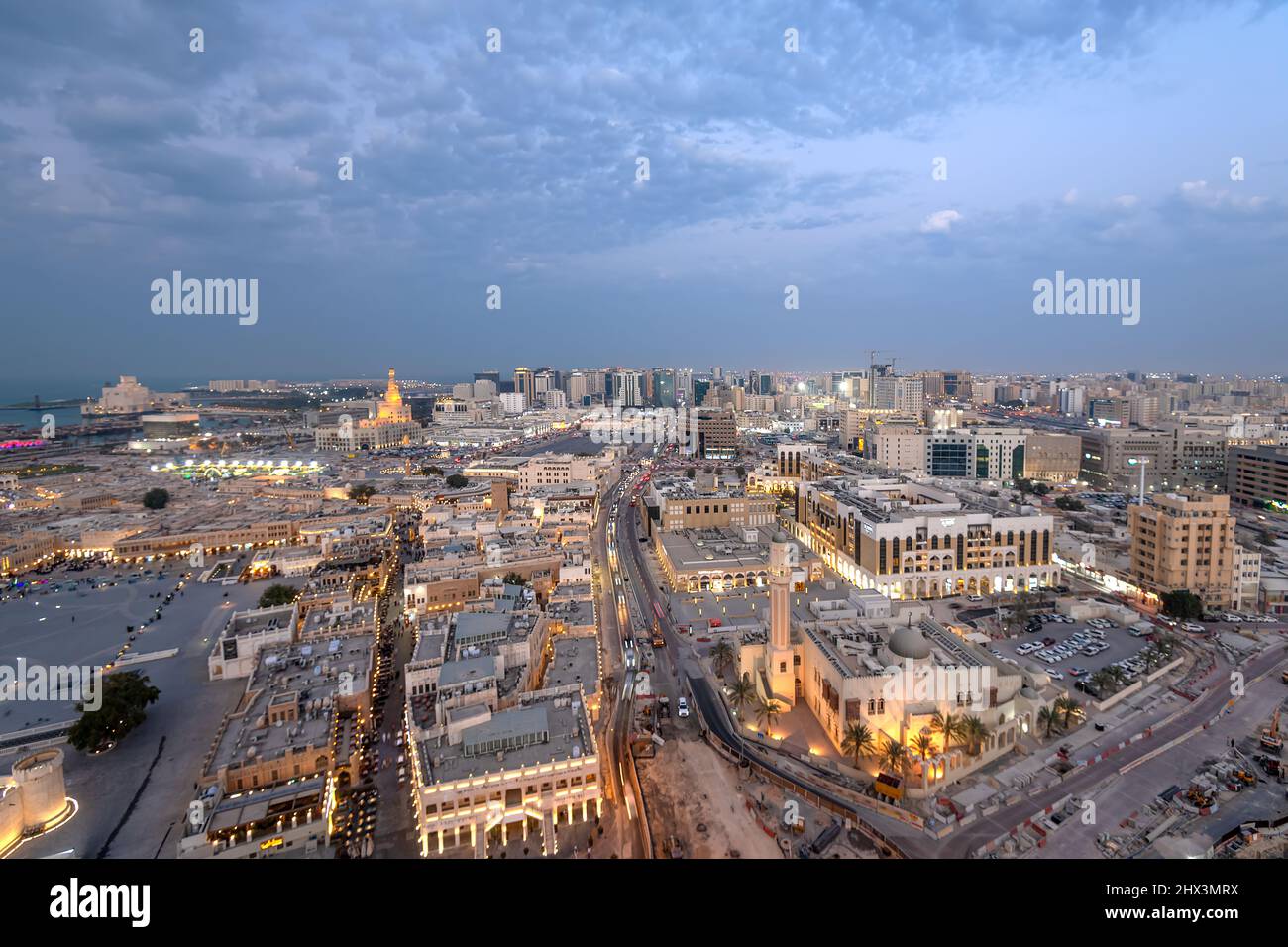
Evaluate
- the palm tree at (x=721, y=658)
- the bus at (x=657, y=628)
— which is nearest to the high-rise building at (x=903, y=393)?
the bus at (x=657, y=628)

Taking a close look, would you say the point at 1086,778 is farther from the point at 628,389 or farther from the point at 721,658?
the point at 628,389

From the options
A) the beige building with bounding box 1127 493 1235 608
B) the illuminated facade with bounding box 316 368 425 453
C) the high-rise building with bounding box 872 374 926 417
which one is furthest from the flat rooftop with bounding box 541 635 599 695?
the high-rise building with bounding box 872 374 926 417

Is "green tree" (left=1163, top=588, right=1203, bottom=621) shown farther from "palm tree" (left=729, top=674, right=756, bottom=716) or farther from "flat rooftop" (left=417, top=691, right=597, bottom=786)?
"flat rooftop" (left=417, top=691, right=597, bottom=786)


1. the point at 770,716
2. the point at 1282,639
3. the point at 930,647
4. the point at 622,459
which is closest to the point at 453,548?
the point at 770,716

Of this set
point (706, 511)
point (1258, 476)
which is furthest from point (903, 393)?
point (706, 511)

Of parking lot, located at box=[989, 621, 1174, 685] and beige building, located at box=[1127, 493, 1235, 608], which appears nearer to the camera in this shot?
parking lot, located at box=[989, 621, 1174, 685]

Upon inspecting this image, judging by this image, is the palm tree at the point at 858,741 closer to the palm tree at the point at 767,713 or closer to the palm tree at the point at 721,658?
the palm tree at the point at 767,713
